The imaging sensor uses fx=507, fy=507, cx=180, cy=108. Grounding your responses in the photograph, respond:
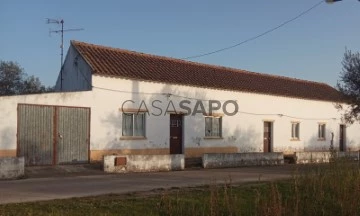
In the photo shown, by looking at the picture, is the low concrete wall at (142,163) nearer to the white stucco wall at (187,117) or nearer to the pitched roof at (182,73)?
the white stucco wall at (187,117)

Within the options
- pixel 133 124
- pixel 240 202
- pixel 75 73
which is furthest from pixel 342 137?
pixel 240 202

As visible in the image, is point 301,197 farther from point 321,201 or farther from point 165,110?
point 165,110

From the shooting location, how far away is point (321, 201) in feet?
34.6

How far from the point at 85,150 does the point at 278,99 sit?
584 inches

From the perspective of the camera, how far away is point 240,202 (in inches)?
444

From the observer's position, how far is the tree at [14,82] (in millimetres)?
43844

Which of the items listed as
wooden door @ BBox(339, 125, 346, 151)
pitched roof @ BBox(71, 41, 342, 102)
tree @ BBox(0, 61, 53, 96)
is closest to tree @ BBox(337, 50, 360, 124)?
pitched roof @ BBox(71, 41, 342, 102)

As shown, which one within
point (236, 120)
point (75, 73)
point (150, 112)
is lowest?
point (236, 120)

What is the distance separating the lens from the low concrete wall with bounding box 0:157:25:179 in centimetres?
1697

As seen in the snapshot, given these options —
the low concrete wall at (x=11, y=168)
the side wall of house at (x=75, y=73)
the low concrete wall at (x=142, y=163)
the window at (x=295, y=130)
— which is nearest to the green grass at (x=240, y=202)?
the low concrete wall at (x=11, y=168)

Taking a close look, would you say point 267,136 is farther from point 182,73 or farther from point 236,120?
point 182,73

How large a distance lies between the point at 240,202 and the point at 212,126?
16.9m

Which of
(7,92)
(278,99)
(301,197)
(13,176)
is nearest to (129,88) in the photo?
(13,176)

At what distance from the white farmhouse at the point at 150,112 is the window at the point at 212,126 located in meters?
0.06
